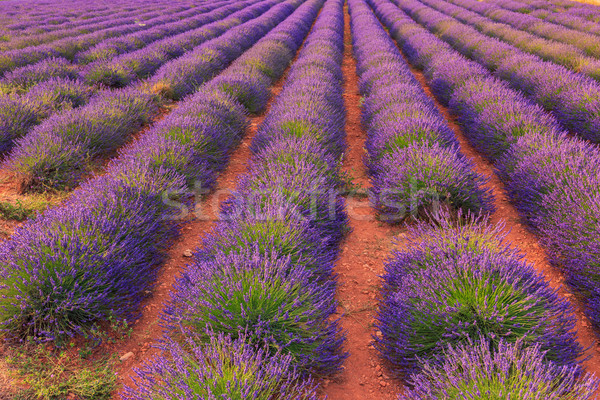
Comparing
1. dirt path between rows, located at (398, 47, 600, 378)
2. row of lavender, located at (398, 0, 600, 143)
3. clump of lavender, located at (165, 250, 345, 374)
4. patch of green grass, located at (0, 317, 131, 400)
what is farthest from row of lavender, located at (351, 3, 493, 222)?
patch of green grass, located at (0, 317, 131, 400)

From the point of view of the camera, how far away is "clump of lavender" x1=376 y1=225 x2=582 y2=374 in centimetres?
185

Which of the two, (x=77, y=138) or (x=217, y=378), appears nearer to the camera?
(x=217, y=378)

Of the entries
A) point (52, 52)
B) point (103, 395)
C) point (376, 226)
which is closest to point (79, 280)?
point (103, 395)

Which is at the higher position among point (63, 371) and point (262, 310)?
point (262, 310)

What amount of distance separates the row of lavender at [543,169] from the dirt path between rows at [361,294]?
124cm

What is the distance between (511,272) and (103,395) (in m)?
2.27

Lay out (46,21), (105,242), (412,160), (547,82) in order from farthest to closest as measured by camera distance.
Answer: (46,21) < (547,82) < (412,160) < (105,242)

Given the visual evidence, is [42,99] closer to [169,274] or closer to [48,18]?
[169,274]

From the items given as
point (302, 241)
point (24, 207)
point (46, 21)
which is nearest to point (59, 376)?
point (302, 241)

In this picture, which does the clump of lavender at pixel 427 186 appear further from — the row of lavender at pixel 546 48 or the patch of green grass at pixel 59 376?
the row of lavender at pixel 546 48

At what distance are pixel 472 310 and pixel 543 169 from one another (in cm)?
214

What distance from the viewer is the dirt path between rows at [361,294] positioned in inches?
80.5

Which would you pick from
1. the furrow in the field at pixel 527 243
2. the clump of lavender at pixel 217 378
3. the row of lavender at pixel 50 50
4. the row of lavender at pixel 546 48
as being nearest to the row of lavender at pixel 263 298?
the clump of lavender at pixel 217 378

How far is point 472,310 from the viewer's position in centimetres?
193
